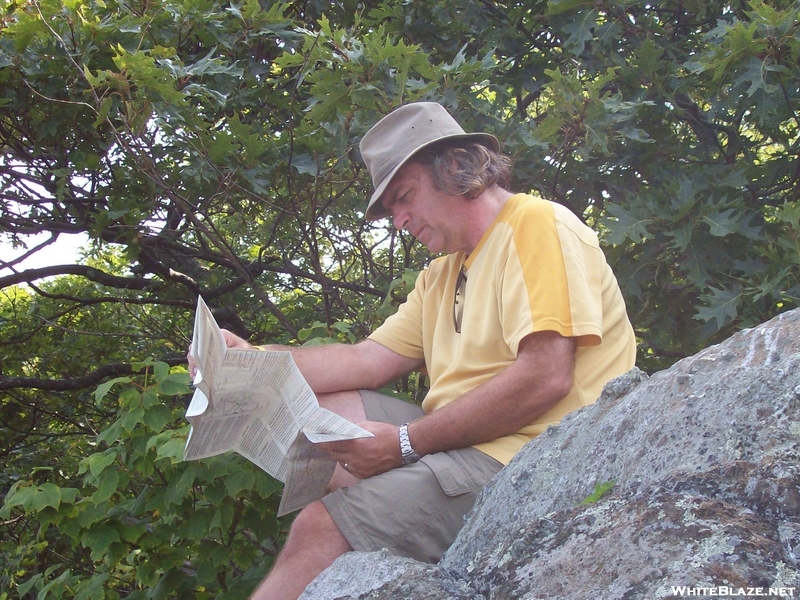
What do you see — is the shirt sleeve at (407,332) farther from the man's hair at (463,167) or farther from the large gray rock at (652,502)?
the large gray rock at (652,502)

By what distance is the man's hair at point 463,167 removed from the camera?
2604 millimetres

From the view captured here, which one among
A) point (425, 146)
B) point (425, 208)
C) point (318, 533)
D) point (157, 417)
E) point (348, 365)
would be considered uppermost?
point (425, 146)

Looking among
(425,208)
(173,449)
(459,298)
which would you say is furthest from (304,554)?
(425,208)

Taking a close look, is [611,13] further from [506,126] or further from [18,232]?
[18,232]

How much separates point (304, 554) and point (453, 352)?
31.2 inches

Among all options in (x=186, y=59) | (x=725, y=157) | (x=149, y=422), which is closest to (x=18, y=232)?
(x=186, y=59)

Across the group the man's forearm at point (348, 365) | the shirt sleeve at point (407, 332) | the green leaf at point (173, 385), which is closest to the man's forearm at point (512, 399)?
the man's forearm at point (348, 365)

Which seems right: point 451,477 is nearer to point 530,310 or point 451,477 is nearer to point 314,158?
point 530,310

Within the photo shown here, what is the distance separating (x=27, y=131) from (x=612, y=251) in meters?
2.96

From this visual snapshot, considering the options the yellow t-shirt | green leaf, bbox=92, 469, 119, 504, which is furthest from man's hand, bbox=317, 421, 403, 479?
green leaf, bbox=92, 469, 119, 504

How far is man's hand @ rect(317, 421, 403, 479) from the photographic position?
7.30ft

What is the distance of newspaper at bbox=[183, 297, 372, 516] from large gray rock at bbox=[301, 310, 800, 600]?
21.4 inches

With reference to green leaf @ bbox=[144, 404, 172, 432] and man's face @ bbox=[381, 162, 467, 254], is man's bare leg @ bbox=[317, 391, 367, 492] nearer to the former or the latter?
man's face @ bbox=[381, 162, 467, 254]

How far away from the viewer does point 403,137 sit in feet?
9.07
